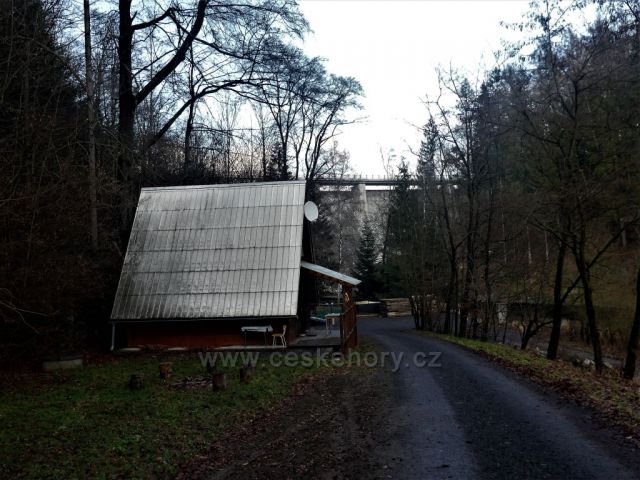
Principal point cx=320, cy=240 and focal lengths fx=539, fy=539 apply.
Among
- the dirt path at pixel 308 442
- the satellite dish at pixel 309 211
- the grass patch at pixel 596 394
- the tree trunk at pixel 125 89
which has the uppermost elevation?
the tree trunk at pixel 125 89

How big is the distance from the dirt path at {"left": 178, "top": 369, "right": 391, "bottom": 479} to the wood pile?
33326 mm

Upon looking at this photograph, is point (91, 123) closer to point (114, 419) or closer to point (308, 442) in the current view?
point (114, 419)

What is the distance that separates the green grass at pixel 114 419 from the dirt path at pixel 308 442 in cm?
42

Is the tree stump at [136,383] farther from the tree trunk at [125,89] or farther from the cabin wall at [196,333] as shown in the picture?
the tree trunk at [125,89]

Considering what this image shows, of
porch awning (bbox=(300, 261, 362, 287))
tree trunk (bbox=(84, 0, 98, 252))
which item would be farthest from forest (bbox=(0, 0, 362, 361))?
porch awning (bbox=(300, 261, 362, 287))

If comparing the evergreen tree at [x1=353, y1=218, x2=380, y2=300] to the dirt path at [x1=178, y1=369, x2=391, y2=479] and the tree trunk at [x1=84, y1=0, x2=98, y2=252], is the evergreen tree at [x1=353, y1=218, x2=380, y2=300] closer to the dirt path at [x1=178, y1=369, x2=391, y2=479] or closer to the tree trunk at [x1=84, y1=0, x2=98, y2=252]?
the tree trunk at [x1=84, y1=0, x2=98, y2=252]

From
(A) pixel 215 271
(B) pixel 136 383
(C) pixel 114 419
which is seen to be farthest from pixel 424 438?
(A) pixel 215 271

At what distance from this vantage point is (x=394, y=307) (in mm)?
44156

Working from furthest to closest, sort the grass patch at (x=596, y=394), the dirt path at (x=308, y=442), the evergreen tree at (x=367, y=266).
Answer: the evergreen tree at (x=367, y=266)
the grass patch at (x=596, y=394)
the dirt path at (x=308, y=442)

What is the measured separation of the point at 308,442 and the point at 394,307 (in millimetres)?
37271

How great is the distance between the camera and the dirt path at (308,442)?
252 inches

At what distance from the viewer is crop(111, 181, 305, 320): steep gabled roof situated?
16453 mm

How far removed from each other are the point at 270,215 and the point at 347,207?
33.6 metres

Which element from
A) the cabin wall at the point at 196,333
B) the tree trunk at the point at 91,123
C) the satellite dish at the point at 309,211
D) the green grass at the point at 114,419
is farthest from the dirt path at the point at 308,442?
the satellite dish at the point at 309,211
